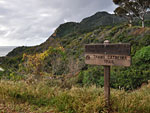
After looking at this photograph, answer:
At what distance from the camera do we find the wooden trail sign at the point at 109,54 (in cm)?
311

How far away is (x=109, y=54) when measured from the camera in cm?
330

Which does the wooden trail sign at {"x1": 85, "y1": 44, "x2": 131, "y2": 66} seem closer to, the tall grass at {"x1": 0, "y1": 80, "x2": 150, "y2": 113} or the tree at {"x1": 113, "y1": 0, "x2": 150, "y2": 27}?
the tall grass at {"x1": 0, "y1": 80, "x2": 150, "y2": 113}

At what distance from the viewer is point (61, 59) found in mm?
8398

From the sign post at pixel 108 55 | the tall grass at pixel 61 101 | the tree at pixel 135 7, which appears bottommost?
the tall grass at pixel 61 101

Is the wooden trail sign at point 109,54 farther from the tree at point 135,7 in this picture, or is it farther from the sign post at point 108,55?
the tree at point 135,7

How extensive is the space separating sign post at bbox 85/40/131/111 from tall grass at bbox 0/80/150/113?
0.33m

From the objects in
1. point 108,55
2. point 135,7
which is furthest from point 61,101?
point 135,7

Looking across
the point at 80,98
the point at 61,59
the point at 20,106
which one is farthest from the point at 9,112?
the point at 61,59

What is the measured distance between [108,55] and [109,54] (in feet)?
0.10

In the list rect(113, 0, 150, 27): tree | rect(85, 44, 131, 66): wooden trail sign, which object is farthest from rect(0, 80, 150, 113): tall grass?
rect(113, 0, 150, 27): tree

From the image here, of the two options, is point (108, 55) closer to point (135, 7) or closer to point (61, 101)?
point (61, 101)

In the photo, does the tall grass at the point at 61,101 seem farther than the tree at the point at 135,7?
No

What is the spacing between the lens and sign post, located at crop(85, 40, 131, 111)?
311 cm

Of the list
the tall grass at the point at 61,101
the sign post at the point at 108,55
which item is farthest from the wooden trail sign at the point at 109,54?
the tall grass at the point at 61,101
